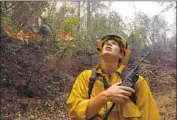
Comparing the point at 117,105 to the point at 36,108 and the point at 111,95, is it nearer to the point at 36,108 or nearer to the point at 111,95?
the point at 111,95

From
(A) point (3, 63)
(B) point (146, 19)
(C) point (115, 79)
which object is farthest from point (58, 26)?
(B) point (146, 19)

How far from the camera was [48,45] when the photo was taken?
10602 mm

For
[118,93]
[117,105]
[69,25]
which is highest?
[69,25]

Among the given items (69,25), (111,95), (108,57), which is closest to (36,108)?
(69,25)

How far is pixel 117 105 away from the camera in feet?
6.70

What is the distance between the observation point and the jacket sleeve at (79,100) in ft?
6.48

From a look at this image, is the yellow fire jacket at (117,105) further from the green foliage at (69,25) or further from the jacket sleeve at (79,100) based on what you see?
the green foliage at (69,25)

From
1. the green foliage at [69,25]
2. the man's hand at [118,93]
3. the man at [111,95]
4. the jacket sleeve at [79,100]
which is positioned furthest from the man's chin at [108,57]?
the green foliage at [69,25]

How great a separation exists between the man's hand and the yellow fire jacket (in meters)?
0.14

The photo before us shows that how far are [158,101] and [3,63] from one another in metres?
5.41

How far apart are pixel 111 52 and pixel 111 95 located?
0.37 meters

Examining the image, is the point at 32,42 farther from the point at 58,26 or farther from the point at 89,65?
the point at 89,65

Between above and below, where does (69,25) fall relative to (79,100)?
above

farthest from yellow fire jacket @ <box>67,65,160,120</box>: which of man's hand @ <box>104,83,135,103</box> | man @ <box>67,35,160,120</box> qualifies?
man's hand @ <box>104,83,135,103</box>
